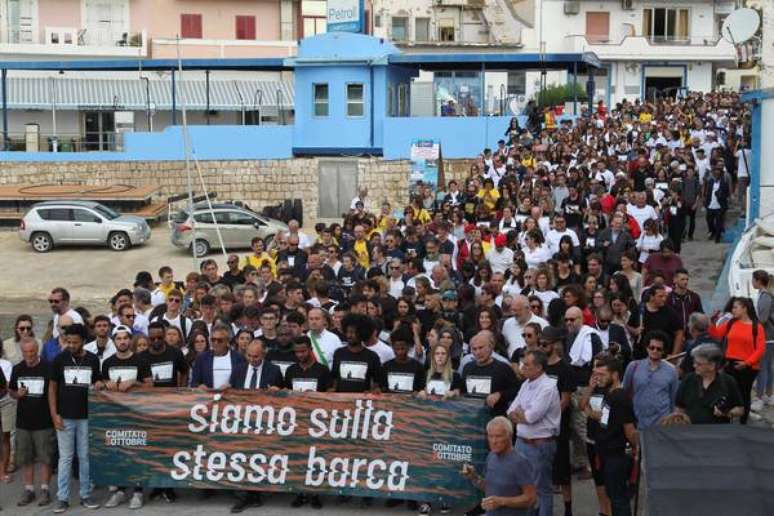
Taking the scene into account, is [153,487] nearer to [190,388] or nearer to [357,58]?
[190,388]

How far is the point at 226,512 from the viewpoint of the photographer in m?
11.3

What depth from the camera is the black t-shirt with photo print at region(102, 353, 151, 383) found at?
11.7m

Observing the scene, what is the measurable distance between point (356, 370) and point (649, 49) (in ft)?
182

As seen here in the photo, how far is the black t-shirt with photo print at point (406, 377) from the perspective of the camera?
37.2 ft

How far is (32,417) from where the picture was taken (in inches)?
470

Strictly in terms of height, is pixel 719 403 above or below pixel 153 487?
above

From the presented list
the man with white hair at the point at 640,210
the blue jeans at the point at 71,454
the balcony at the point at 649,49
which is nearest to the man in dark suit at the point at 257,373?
the blue jeans at the point at 71,454

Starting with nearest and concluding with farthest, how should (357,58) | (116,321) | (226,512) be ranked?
1. (226,512)
2. (116,321)
3. (357,58)

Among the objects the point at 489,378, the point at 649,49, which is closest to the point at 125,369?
the point at 489,378

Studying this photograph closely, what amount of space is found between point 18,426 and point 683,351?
6369mm

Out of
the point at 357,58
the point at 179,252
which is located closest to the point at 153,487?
the point at 179,252

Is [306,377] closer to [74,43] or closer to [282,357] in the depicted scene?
[282,357]

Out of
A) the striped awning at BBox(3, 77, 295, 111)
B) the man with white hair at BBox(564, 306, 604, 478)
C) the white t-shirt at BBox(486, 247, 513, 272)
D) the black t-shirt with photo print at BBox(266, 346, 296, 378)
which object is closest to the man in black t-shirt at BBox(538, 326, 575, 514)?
the man with white hair at BBox(564, 306, 604, 478)

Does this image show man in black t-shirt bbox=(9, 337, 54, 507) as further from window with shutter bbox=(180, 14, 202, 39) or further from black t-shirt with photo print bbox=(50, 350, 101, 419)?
window with shutter bbox=(180, 14, 202, 39)
